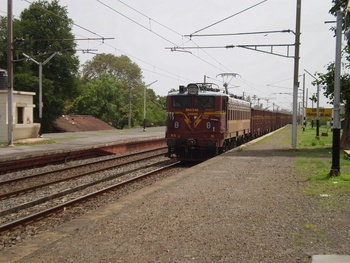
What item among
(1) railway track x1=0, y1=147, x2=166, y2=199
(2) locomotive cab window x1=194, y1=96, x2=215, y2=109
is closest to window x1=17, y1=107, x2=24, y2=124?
(1) railway track x1=0, y1=147, x2=166, y2=199

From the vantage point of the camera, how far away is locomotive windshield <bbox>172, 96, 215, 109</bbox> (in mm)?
18859

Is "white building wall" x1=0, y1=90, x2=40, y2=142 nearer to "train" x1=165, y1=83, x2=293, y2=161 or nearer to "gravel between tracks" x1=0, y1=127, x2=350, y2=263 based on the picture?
"train" x1=165, y1=83, x2=293, y2=161

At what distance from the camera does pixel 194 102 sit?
19047 millimetres

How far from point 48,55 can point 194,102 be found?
33.0m

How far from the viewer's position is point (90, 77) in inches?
3438

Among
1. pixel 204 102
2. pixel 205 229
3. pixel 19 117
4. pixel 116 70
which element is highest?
pixel 116 70

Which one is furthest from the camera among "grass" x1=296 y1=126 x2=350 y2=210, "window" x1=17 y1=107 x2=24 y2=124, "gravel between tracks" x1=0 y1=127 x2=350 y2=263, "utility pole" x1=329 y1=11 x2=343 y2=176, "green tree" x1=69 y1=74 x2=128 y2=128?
"green tree" x1=69 y1=74 x2=128 y2=128

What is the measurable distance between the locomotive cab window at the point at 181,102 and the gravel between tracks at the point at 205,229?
8.47 m

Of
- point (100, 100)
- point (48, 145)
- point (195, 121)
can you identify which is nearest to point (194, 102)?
point (195, 121)

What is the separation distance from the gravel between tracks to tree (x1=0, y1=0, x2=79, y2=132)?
127ft

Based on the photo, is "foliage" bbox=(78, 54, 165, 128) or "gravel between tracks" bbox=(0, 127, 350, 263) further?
"foliage" bbox=(78, 54, 165, 128)

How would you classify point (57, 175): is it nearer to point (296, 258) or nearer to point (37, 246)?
point (37, 246)

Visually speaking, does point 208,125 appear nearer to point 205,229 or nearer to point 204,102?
point 204,102

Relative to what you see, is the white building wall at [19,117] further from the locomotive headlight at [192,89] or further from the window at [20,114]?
the locomotive headlight at [192,89]
